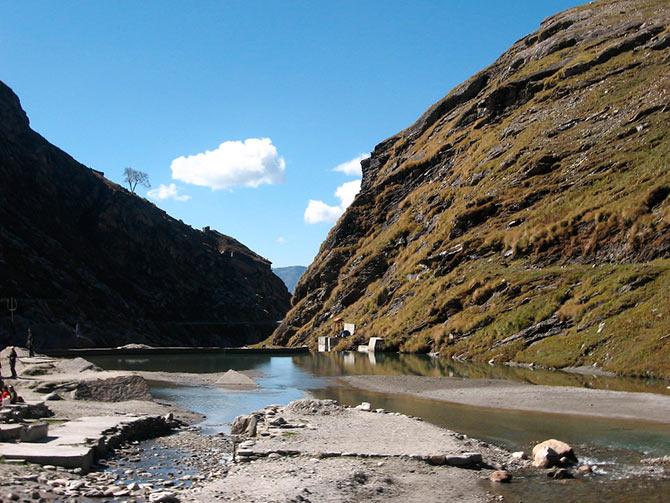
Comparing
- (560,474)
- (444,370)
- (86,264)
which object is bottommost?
(560,474)

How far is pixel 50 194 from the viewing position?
6471 inches

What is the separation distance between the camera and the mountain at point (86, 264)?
128000 mm

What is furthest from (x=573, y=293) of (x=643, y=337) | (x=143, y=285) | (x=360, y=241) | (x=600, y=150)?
(x=143, y=285)

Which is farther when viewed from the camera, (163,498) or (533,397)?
(533,397)

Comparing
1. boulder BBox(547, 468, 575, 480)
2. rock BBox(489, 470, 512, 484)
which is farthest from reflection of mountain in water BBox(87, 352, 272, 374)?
boulder BBox(547, 468, 575, 480)

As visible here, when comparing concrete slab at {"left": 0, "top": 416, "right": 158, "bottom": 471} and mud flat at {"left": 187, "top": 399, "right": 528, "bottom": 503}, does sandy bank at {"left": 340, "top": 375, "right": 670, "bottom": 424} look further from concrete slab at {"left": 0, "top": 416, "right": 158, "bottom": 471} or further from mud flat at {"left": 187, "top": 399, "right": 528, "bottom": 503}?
concrete slab at {"left": 0, "top": 416, "right": 158, "bottom": 471}

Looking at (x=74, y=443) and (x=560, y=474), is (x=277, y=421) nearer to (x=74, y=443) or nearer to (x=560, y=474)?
(x=74, y=443)

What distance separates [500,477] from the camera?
2153 cm

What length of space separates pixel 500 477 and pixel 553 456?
291 centimetres

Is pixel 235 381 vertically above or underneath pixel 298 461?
above

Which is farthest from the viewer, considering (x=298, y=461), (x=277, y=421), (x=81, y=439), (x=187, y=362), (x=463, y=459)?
(x=187, y=362)

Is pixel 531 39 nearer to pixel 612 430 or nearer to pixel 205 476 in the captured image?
pixel 612 430

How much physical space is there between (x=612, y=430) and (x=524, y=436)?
14.4 ft

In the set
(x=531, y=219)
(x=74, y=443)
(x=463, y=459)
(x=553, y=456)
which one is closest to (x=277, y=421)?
(x=74, y=443)
